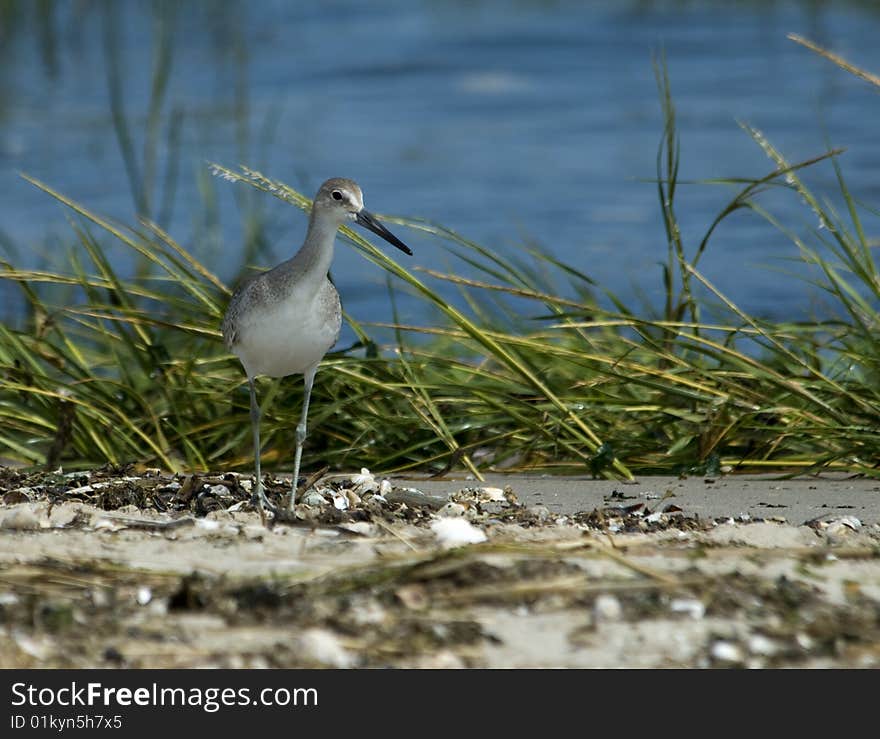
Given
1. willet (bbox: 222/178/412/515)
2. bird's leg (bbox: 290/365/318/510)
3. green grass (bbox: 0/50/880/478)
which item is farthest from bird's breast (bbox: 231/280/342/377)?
green grass (bbox: 0/50/880/478)

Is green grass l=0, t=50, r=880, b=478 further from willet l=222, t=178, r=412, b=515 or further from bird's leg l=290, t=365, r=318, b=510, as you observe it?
willet l=222, t=178, r=412, b=515

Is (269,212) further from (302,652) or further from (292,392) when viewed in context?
(302,652)

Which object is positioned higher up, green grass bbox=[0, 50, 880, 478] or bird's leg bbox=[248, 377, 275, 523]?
green grass bbox=[0, 50, 880, 478]

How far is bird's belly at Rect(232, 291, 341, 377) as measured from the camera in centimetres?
455

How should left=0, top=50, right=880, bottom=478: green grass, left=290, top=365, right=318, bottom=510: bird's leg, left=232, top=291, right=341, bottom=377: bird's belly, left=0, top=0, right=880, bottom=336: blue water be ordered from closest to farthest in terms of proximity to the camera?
1. left=232, top=291, right=341, bottom=377: bird's belly
2. left=290, top=365, right=318, bottom=510: bird's leg
3. left=0, top=50, right=880, bottom=478: green grass
4. left=0, top=0, right=880, bottom=336: blue water

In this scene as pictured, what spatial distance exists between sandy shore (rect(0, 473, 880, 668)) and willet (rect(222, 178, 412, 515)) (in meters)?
0.46

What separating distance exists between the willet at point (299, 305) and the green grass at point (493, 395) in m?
0.40

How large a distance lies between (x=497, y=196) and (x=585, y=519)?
8160 mm

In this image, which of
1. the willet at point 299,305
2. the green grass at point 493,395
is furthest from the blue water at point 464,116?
the willet at point 299,305

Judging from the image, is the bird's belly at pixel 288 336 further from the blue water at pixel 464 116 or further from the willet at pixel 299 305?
the blue water at pixel 464 116

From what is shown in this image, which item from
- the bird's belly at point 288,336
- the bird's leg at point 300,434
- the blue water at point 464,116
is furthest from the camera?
the blue water at point 464,116

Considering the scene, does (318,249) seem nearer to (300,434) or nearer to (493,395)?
(300,434)

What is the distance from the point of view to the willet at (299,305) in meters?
4.56

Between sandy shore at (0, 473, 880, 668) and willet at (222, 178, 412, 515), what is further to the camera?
willet at (222, 178, 412, 515)
